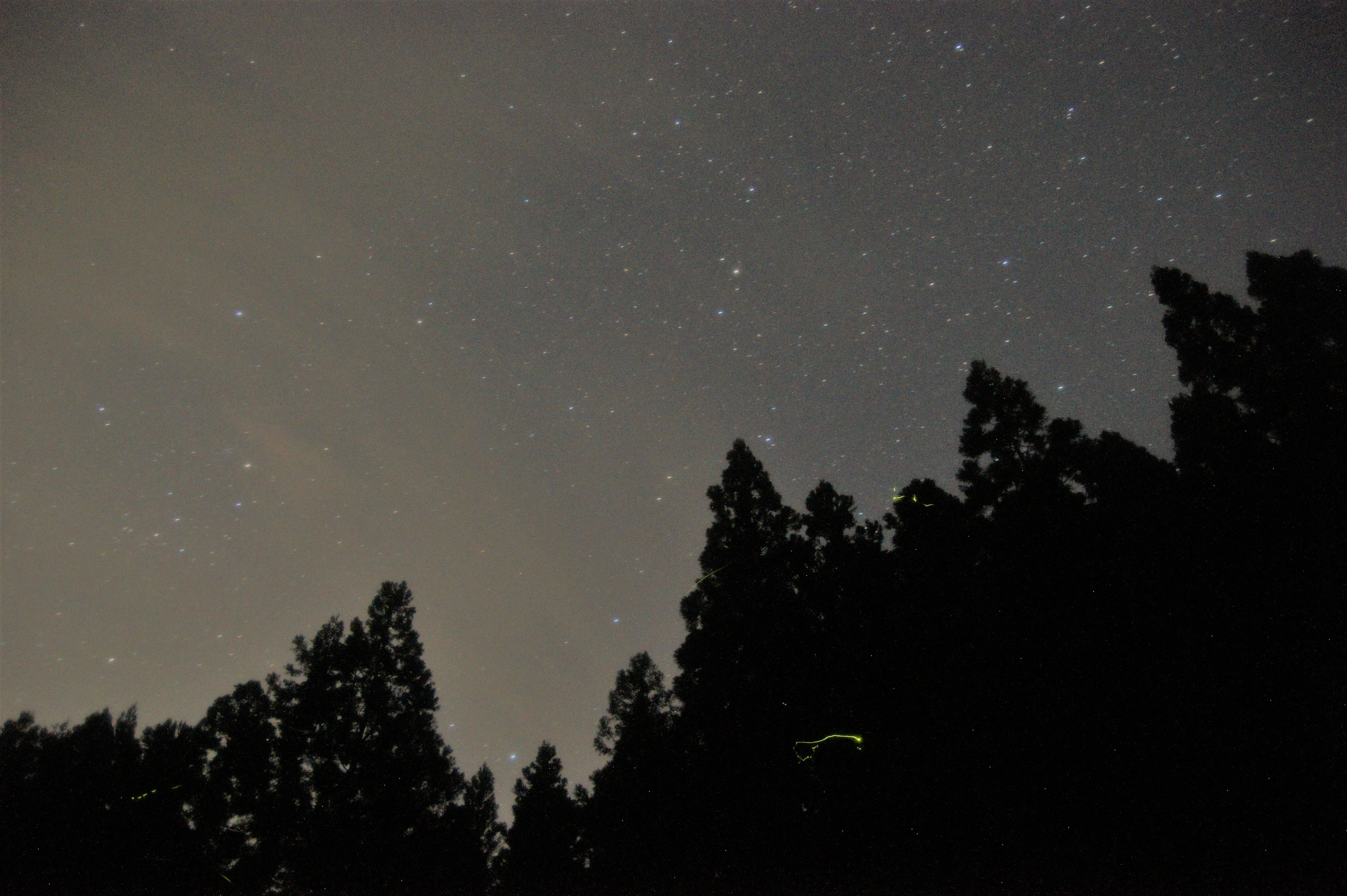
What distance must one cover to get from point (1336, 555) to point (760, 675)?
36.5ft

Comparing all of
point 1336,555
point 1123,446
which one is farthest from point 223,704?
point 1336,555

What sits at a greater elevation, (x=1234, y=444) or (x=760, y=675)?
(x=1234, y=444)

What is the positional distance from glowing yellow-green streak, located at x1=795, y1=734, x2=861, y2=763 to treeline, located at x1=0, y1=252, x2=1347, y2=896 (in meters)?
0.04

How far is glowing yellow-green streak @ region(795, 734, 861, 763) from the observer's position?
12.9 meters

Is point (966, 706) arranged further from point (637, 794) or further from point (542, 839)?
point (542, 839)

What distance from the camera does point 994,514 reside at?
14.0 m

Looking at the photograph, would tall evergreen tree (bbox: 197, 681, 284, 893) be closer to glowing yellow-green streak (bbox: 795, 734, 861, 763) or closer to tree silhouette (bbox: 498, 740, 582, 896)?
tree silhouette (bbox: 498, 740, 582, 896)

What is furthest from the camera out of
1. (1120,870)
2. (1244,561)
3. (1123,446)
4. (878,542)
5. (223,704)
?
(223,704)

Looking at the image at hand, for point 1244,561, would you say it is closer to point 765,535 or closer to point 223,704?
point 765,535

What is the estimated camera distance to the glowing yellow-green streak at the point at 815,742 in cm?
1292

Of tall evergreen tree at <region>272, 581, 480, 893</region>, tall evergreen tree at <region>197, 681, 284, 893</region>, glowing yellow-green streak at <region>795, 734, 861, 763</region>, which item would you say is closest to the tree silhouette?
tall evergreen tree at <region>272, 581, 480, 893</region>

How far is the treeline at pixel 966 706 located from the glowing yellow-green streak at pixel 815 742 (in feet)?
0.14

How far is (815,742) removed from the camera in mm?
13250

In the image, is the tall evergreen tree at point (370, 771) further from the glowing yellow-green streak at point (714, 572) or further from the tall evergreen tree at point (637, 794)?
the glowing yellow-green streak at point (714, 572)
